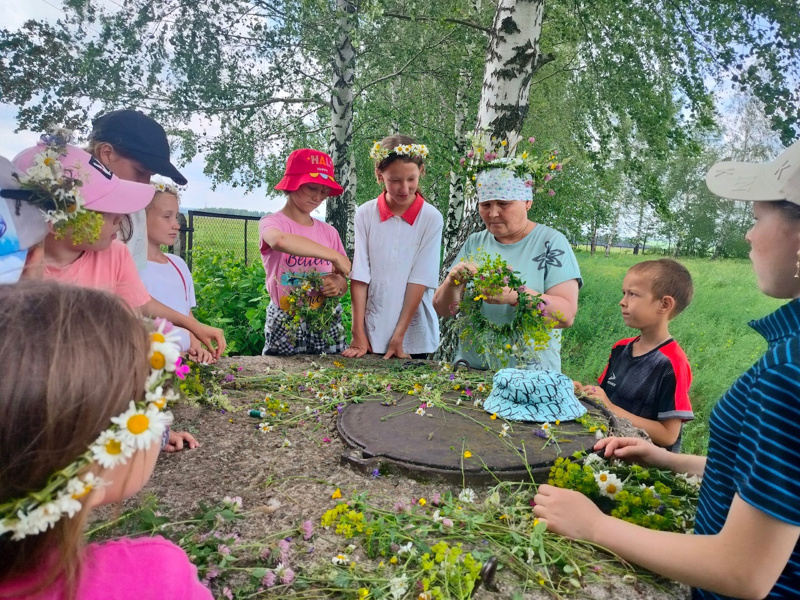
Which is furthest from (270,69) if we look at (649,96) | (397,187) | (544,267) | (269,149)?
(544,267)

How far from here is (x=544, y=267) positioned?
266 centimetres

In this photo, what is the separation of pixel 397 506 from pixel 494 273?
122 cm

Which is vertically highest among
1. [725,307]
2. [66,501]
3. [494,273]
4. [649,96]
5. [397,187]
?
[649,96]

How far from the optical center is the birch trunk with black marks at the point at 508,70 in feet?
Answer: 13.4

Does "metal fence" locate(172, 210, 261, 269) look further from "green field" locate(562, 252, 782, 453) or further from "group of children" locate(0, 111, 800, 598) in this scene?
"group of children" locate(0, 111, 800, 598)

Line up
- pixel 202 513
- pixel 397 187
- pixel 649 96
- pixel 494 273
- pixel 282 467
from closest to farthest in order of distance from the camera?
pixel 202 513, pixel 282 467, pixel 494 273, pixel 397 187, pixel 649 96

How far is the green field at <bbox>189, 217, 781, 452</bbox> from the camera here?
21.9 feet

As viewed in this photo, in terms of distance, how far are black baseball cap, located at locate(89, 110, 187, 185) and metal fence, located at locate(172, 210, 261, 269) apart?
5141 millimetres

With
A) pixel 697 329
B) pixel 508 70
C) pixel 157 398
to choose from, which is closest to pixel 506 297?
pixel 157 398

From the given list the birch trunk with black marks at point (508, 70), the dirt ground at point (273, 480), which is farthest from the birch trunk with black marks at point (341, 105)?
the dirt ground at point (273, 480)

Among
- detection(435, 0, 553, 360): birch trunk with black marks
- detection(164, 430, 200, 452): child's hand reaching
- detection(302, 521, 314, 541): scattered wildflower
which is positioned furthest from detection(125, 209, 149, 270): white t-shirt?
detection(435, 0, 553, 360): birch trunk with black marks

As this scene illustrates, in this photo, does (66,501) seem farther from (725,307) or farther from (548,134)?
(548,134)

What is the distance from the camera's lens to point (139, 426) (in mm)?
780

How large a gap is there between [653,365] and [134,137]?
2.78 meters
